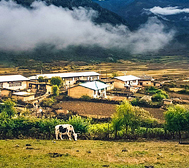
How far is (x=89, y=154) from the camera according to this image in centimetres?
1883

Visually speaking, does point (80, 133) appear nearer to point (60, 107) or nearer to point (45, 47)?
point (60, 107)

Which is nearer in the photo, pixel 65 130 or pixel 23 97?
pixel 65 130

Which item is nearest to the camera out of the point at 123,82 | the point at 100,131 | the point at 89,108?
the point at 100,131

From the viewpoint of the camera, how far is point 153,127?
1177 inches

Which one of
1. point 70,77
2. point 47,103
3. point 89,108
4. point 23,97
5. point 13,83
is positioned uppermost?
point 70,77

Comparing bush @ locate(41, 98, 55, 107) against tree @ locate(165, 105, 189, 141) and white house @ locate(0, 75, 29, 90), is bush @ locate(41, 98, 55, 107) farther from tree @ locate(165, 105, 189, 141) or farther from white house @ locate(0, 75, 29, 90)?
tree @ locate(165, 105, 189, 141)

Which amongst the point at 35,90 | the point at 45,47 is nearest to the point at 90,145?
the point at 35,90

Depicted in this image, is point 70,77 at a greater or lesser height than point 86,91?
greater

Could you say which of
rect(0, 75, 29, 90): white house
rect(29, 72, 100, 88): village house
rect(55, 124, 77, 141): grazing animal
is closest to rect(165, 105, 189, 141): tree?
rect(55, 124, 77, 141): grazing animal

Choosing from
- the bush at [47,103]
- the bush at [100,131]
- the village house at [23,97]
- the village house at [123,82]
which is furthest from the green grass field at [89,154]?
the village house at [123,82]

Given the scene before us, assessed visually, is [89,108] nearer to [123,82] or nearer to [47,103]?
[47,103]

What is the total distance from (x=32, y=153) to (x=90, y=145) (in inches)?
212

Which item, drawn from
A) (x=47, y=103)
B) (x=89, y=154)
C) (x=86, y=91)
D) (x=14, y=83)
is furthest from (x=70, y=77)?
(x=89, y=154)

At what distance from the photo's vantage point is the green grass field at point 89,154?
16.2 metres
